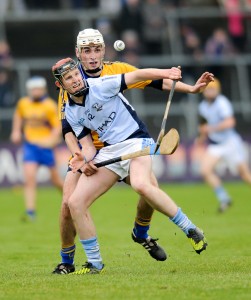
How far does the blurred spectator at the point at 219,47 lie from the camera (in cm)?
2519

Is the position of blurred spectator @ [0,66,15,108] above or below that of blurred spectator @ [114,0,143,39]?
below

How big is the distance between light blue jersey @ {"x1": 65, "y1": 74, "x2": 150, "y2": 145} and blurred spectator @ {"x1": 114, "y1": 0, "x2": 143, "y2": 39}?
51.9ft

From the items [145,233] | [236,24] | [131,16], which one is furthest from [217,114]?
[145,233]

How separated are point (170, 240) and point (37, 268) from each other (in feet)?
9.74

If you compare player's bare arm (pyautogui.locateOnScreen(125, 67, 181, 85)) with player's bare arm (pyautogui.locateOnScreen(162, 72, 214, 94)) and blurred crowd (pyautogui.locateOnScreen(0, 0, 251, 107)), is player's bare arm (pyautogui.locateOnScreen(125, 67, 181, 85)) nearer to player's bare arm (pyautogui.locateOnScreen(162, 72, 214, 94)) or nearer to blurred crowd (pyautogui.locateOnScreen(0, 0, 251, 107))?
player's bare arm (pyautogui.locateOnScreen(162, 72, 214, 94))

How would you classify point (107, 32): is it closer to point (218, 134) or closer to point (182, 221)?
point (218, 134)

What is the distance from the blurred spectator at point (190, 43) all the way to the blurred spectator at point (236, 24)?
43.8 inches

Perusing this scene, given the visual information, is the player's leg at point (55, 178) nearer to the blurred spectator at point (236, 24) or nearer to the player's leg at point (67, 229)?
the player's leg at point (67, 229)

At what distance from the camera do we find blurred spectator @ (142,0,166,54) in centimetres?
2509

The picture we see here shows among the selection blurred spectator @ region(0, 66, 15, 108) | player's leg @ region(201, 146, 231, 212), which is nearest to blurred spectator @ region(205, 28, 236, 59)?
blurred spectator @ region(0, 66, 15, 108)

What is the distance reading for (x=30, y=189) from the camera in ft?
55.6

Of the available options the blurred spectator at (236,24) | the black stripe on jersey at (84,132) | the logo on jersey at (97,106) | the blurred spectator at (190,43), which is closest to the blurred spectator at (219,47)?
the blurred spectator at (190,43)

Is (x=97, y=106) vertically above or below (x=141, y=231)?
above

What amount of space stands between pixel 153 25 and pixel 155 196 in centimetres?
1658
